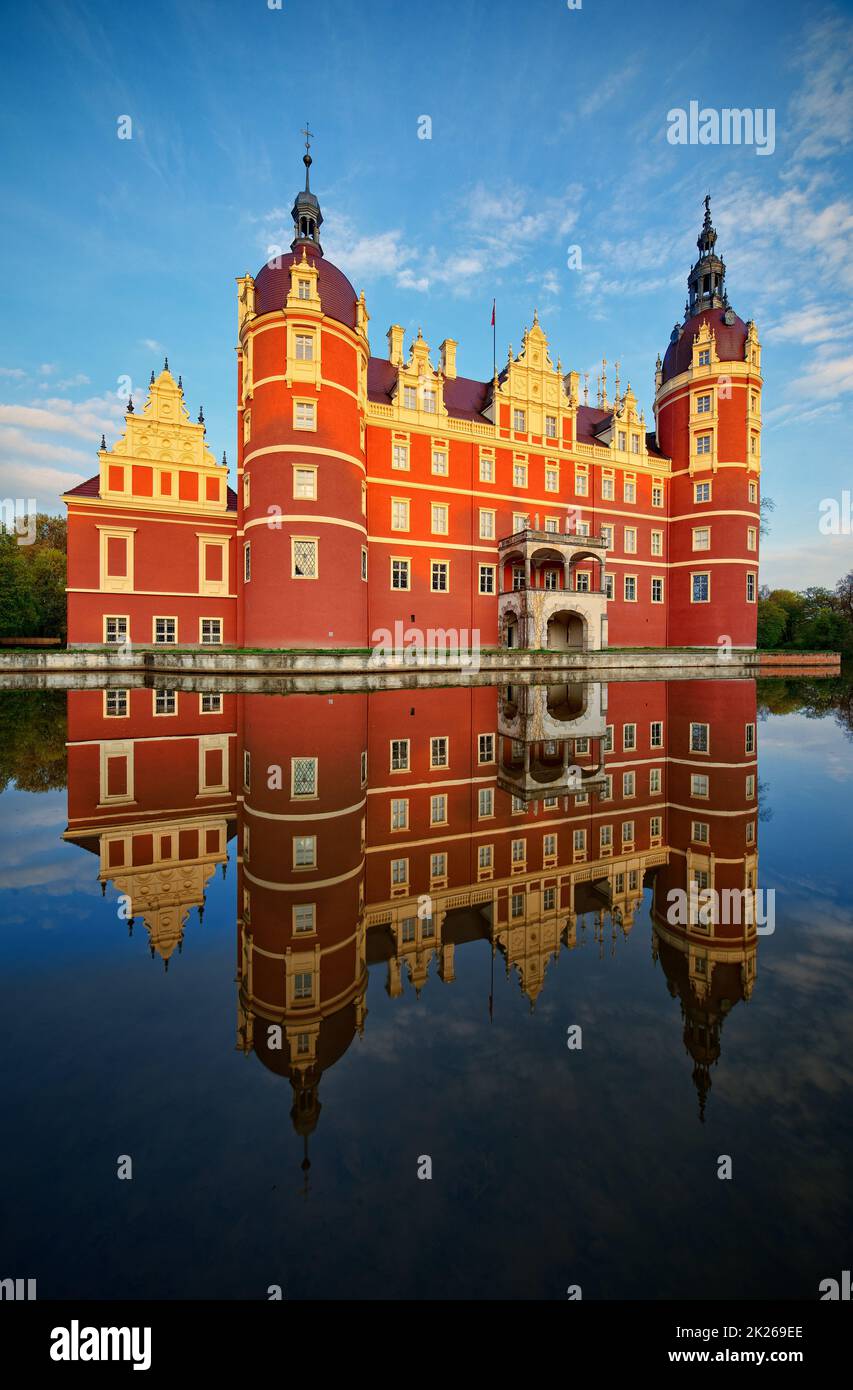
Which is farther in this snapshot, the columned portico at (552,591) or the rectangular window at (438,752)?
the columned portico at (552,591)

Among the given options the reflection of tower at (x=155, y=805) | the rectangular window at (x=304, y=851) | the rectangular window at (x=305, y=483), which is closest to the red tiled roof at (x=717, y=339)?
the rectangular window at (x=305, y=483)

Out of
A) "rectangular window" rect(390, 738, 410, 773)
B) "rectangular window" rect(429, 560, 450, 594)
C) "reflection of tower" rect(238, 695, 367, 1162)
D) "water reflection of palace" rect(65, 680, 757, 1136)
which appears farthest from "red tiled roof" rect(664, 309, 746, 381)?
"reflection of tower" rect(238, 695, 367, 1162)

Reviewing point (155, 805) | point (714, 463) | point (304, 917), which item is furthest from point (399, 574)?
point (304, 917)

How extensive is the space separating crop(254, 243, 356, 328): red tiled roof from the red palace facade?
0.41ft

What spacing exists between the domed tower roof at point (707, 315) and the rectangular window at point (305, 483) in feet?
86.9

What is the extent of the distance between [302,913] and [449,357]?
35536mm

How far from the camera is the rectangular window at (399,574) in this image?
29844mm

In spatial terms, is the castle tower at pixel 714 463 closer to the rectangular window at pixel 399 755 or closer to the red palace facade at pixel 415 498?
the red palace facade at pixel 415 498

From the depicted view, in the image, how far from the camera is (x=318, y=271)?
2572cm

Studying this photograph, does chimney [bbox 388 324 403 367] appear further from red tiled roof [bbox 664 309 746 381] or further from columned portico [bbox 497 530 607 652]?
red tiled roof [bbox 664 309 746 381]

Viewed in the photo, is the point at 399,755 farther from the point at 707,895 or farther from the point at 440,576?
the point at 440,576
